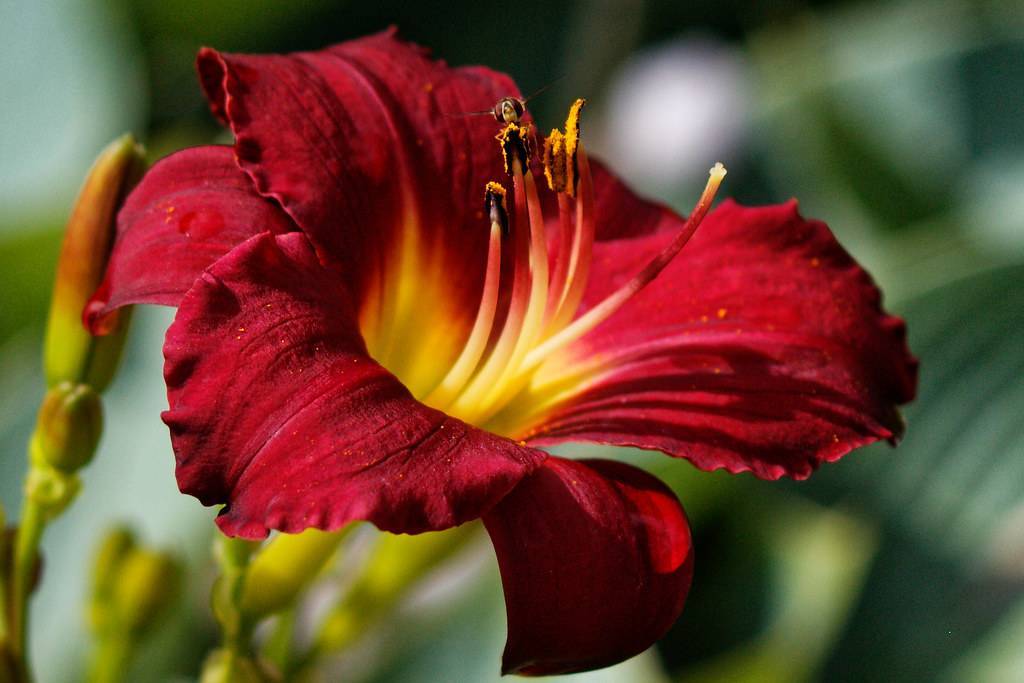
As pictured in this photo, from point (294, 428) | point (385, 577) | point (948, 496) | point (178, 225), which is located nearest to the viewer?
point (294, 428)

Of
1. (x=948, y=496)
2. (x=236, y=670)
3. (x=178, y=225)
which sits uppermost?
(x=178, y=225)

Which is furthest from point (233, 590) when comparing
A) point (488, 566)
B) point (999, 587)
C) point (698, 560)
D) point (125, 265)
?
point (999, 587)

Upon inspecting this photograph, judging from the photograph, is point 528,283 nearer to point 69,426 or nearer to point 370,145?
point 370,145

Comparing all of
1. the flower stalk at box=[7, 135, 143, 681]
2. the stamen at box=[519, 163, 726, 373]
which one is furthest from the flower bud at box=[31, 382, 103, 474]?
the stamen at box=[519, 163, 726, 373]

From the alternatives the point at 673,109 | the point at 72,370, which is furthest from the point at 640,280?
the point at 673,109

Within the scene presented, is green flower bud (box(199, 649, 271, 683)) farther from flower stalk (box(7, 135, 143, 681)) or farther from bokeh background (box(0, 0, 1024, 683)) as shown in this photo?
bokeh background (box(0, 0, 1024, 683))

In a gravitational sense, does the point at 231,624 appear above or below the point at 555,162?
below

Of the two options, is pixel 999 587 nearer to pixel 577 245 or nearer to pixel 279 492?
pixel 577 245
